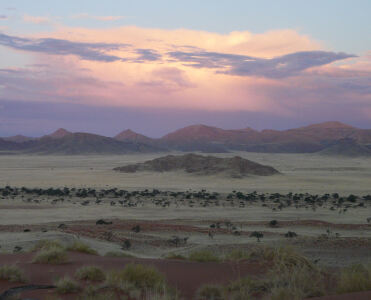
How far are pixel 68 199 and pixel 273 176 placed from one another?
4230 centimetres

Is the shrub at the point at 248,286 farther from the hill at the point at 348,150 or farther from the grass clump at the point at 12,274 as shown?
the hill at the point at 348,150

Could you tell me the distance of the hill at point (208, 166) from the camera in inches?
3123

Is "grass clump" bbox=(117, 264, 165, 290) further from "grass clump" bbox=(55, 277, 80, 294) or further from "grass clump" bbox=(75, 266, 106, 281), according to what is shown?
"grass clump" bbox=(55, 277, 80, 294)

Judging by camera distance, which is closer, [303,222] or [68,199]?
[303,222]

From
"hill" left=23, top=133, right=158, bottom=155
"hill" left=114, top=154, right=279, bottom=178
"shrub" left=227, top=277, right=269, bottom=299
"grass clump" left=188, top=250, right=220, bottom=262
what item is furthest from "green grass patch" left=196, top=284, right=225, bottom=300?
"hill" left=23, top=133, right=158, bottom=155

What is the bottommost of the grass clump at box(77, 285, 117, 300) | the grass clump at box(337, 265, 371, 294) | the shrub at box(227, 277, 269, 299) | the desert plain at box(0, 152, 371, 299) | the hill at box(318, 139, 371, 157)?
the desert plain at box(0, 152, 371, 299)

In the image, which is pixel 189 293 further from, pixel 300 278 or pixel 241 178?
pixel 241 178

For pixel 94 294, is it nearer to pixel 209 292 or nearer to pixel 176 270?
pixel 209 292

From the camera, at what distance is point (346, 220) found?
98.6 feet

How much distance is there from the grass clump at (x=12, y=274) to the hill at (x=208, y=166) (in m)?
66.7

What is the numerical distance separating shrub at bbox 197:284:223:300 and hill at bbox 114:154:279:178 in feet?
218

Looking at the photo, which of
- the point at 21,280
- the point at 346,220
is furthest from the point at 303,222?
the point at 21,280

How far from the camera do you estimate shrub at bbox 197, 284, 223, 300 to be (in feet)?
29.9

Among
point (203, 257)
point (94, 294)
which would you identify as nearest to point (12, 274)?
point (94, 294)
